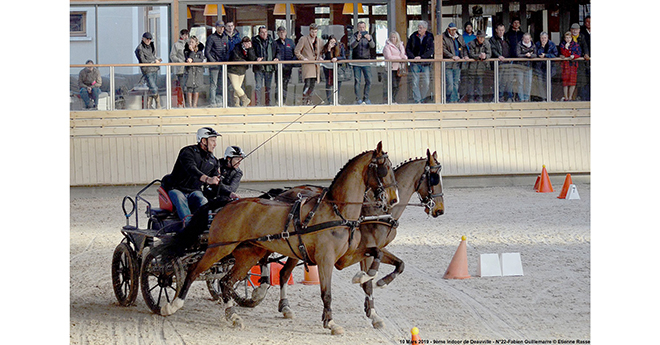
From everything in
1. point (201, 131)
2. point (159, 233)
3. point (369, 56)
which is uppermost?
point (369, 56)

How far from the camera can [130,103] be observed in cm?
1877

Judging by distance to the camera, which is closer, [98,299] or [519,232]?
[98,299]

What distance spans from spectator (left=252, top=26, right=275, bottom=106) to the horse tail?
1041 cm

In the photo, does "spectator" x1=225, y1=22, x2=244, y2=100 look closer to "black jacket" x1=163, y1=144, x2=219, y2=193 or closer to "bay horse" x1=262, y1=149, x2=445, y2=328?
"black jacket" x1=163, y1=144, x2=219, y2=193

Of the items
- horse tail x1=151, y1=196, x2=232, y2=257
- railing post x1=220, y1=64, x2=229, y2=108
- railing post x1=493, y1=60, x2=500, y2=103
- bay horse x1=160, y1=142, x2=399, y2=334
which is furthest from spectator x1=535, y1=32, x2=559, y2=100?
horse tail x1=151, y1=196, x2=232, y2=257

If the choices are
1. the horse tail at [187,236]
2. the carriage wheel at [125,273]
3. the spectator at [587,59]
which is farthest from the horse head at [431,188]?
the spectator at [587,59]

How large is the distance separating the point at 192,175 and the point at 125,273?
147 cm

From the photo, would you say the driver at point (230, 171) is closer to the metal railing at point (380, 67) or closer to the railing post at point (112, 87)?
the metal railing at point (380, 67)

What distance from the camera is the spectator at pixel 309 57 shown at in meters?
18.4
